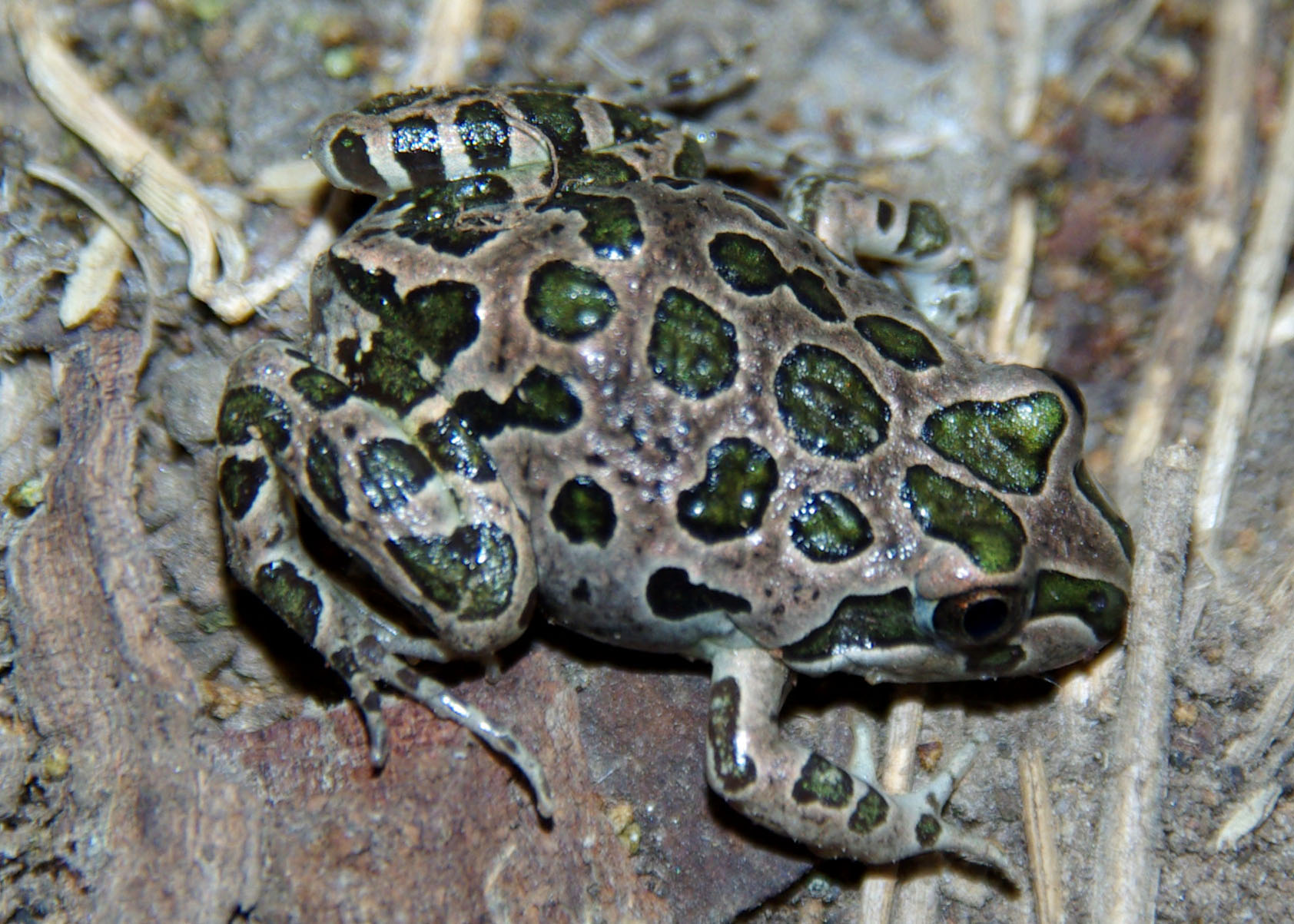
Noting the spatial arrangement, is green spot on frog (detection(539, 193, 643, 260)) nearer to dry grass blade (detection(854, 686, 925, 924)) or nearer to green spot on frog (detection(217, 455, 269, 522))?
green spot on frog (detection(217, 455, 269, 522))

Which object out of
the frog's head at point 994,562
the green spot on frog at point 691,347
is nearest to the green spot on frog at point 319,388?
the green spot on frog at point 691,347

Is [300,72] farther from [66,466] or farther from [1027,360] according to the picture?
[1027,360]

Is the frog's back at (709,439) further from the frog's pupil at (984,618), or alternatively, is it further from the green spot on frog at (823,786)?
the green spot on frog at (823,786)

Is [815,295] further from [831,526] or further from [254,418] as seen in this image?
[254,418]

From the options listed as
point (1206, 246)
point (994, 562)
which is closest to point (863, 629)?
point (994, 562)

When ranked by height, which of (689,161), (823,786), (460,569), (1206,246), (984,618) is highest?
(1206,246)
